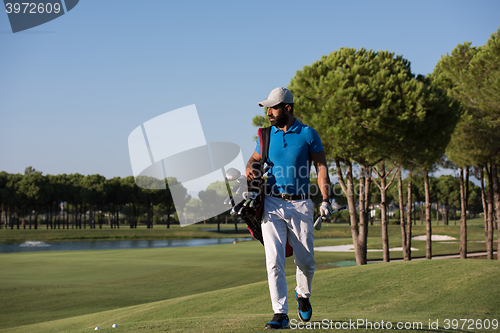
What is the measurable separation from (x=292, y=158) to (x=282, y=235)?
33.9 inches

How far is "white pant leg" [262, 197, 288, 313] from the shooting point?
4367 mm

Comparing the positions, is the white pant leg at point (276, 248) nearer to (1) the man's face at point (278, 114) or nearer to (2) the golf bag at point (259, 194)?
(2) the golf bag at point (259, 194)

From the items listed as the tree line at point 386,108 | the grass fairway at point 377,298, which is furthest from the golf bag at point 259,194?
the tree line at point 386,108

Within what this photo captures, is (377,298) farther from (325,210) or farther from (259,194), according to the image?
(259,194)

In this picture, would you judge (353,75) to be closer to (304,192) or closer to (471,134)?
(471,134)

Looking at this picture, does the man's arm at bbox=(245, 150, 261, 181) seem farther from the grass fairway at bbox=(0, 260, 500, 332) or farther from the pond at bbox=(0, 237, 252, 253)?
the pond at bbox=(0, 237, 252, 253)

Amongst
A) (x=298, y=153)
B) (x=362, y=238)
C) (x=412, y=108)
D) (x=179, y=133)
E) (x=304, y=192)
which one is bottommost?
(x=362, y=238)

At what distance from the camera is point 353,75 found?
58.3ft

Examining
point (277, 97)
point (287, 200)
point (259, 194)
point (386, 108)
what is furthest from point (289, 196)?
point (386, 108)

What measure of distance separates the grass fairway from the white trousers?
255cm

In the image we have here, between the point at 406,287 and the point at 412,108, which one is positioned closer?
the point at 406,287

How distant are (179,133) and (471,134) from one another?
16.6 metres

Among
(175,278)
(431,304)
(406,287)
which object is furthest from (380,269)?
(175,278)

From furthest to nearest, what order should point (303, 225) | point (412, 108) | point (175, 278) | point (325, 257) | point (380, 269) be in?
point (325, 257) → point (175, 278) → point (412, 108) → point (380, 269) → point (303, 225)
